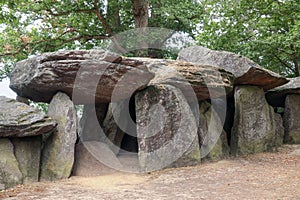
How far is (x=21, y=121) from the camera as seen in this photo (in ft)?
19.0

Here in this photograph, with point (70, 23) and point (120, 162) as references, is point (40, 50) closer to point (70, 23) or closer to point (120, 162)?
point (70, 23)

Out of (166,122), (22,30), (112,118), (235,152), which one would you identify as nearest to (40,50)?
(22,30)

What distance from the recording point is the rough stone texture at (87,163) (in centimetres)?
646

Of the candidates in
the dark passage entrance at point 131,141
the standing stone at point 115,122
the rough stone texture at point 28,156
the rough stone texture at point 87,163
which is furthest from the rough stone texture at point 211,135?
the rough stone texture at point 28,156

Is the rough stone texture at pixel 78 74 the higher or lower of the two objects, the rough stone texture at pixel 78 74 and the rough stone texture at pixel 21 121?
the higher

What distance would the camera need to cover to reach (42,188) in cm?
536

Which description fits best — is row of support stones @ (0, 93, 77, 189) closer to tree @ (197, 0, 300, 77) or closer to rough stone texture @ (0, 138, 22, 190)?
rough stone texture @ (0, 138, 22, 190)

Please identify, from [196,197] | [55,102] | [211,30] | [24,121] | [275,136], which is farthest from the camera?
[211,30]

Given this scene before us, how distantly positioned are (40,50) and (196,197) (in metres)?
9.27

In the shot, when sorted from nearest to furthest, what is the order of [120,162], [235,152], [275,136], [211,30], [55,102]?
[55,102], [120,162], [235,152], [275,136], [211,30]

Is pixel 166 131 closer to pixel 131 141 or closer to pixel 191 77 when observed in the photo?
pixel 191 77

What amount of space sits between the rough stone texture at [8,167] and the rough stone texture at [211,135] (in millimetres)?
3854

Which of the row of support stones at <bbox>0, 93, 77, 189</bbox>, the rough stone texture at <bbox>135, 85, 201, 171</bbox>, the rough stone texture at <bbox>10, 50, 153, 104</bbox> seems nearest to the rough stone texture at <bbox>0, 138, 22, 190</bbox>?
the row of support stones at <bbox>0, 93, 77, 189</bbox>

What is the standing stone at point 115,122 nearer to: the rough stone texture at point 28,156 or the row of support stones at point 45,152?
the row of support stones at point 45,152
